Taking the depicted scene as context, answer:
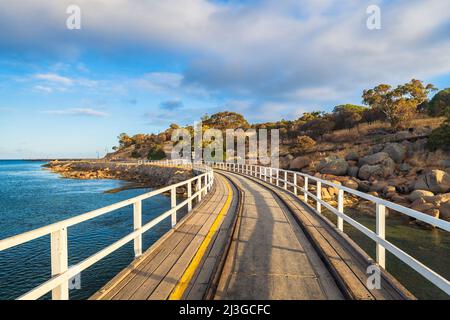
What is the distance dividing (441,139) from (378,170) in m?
7.86

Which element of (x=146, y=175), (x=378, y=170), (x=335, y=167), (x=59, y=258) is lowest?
(x=146, y=175)

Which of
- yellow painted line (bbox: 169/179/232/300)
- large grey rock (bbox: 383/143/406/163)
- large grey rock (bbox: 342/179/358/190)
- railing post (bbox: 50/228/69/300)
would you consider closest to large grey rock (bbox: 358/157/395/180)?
large grey rock (bbox: 383/143/406/163)

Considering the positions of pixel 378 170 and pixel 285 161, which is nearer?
pixel 378 170

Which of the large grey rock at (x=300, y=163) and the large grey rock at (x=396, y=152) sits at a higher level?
the large grey rock at (x=396, y=152)

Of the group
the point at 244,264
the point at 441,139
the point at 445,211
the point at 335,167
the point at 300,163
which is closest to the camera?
the point at 244,264

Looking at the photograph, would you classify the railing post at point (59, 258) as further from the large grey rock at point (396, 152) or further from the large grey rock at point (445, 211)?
the large grey rock at point (396, 152)

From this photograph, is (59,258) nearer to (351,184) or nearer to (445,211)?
(445,211)

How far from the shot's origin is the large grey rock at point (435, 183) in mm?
20781

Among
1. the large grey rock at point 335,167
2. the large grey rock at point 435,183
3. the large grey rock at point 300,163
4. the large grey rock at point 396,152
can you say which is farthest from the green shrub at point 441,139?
the large grey rock at point 300,163

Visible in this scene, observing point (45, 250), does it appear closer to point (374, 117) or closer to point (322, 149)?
point (322, 149)

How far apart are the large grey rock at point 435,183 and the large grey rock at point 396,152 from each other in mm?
9238

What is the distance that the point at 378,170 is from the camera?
28125mm

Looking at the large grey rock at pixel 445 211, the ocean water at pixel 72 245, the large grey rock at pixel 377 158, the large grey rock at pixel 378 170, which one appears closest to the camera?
the ocean water at pixel 72 245

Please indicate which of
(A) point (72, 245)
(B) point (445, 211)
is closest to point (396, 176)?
(B) point (445, 211)
